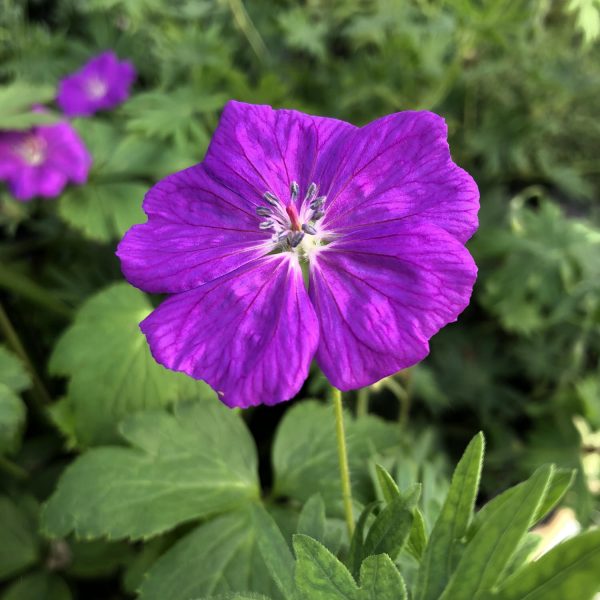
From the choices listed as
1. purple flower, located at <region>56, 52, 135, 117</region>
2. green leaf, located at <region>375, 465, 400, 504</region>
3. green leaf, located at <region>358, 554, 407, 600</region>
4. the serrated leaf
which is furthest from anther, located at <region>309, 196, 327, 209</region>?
purple flower, located at <region>56, 52, 135, 117</region>

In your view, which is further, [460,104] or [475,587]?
[460,104]

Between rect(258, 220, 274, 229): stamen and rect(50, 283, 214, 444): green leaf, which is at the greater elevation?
rect(258, 220, 274, 229): stamen

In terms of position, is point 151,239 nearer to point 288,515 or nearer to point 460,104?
point 288,515

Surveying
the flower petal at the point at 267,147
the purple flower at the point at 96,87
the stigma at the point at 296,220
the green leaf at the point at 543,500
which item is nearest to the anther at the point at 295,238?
the stigma at the point at 296,220

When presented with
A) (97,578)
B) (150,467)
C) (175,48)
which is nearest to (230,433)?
(150,467)

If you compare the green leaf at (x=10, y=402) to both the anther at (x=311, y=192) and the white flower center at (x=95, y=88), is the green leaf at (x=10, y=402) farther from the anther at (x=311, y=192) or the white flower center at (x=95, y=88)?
the white flower center at (x=95, y=88)

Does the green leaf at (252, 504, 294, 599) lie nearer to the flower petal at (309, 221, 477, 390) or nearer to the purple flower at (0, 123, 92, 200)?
the flower petal at (309, 221, 477, 390)
